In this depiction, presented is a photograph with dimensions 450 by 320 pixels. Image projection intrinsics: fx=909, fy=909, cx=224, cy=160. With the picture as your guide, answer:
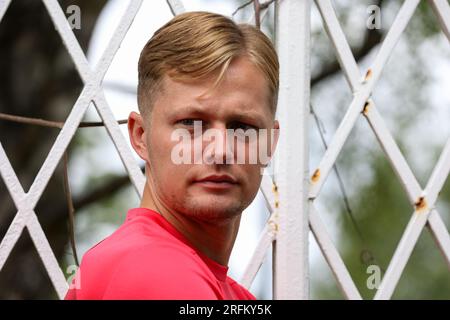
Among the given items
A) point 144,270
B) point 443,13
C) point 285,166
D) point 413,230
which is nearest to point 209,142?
point 144,270

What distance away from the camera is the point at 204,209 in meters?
1.39

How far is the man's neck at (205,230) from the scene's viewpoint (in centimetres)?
145

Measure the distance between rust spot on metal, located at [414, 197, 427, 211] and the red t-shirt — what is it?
37.3 inches

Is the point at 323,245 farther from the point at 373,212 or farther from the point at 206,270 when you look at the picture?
the point at 373,212


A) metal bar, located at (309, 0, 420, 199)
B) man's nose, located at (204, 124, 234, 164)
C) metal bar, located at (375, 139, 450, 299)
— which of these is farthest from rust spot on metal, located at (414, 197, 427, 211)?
man's nose, located at (204, 124, 234, 164)

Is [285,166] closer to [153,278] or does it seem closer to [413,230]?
[413,230]

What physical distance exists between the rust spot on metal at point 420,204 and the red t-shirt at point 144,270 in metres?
0.95

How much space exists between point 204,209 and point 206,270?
0.10 m

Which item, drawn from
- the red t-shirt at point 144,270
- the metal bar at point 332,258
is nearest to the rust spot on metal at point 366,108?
the metal bar at point 332,258

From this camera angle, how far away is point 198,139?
1.39 metres

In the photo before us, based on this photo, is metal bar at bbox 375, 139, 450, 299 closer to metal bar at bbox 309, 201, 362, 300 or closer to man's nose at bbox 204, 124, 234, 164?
metal bar at bbox 309, 201, 362, 300

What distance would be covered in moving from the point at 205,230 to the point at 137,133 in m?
0.22

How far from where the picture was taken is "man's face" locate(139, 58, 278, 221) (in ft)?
4.53

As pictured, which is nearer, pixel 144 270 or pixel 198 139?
pixel 144 270
